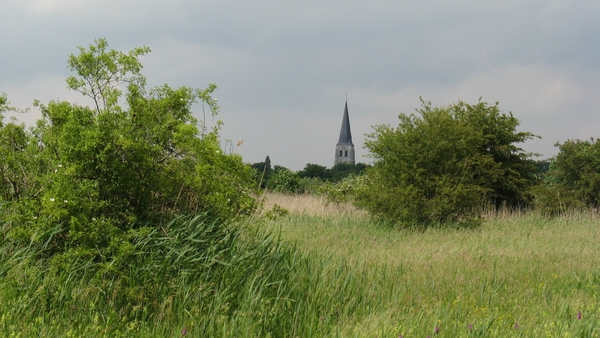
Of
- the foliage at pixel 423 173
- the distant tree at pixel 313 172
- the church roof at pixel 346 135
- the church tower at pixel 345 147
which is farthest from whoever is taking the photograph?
the church tower at pixel 345 147

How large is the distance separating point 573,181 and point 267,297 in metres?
20.4

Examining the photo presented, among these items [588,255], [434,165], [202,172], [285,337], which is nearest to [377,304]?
[285,337]

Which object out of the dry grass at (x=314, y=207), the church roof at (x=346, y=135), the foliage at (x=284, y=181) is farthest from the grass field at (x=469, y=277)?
the church roof at (x=346, y=135)

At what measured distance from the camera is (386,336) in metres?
4.92

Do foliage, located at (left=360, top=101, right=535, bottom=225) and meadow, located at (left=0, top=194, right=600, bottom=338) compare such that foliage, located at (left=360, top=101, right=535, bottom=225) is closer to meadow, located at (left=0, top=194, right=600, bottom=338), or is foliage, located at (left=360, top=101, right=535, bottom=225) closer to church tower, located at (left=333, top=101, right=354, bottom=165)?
meadow, located at (left=0, top=194, right=600, bottom=338)

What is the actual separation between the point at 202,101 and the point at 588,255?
24.3 ft

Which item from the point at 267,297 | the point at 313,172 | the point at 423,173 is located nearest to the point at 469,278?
the point at 267,297

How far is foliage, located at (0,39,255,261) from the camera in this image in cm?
609

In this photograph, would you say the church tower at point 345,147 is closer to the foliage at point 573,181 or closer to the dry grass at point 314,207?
the foliage at point 573,181

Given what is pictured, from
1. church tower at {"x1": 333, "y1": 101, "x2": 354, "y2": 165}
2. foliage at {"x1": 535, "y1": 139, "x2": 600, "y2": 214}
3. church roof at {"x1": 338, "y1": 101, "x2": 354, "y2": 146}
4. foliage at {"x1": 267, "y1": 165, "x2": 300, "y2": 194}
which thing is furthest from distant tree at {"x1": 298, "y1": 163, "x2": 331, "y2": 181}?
church tower at {"x1": 333, "y1": 101, "x2": 354, "y2": 165}

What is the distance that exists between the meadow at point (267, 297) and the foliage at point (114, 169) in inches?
12.9

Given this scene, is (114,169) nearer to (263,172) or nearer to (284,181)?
(263,172)

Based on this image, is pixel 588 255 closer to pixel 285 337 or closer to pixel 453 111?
pixel 285 337

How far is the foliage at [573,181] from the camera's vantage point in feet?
67.3
